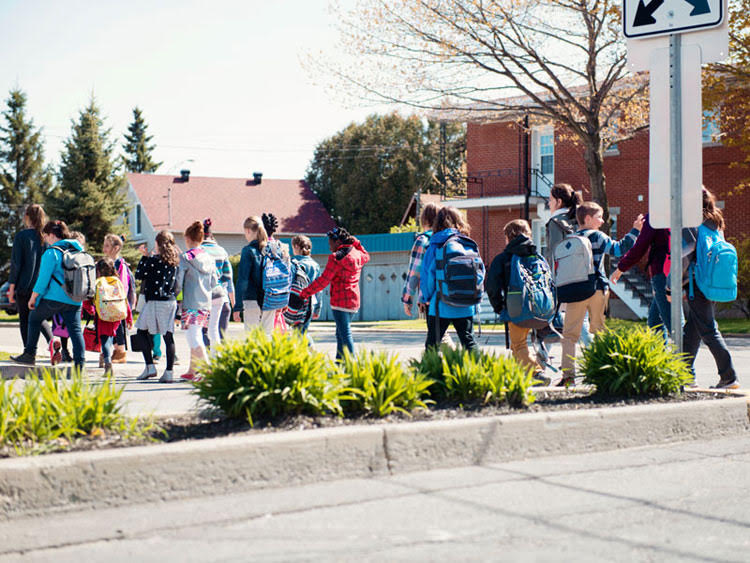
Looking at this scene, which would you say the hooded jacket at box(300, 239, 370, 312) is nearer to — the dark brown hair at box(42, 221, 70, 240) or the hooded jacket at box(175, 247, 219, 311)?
the hooded jacket at box(175, 247, 219, 311)

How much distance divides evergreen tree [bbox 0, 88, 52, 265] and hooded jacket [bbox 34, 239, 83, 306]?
45.2m

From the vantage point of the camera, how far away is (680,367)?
6.89 meters

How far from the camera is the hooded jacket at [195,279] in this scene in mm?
9945

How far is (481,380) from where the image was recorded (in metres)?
6.20

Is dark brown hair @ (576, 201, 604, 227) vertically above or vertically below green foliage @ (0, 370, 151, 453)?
above

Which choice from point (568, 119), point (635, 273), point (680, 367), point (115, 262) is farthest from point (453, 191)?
point (680, 367)

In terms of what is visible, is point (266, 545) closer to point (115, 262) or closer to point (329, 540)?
point (329, 540)

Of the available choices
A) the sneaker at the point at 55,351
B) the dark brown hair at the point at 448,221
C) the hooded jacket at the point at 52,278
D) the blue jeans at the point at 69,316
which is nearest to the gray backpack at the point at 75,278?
the hooded jacket at the point at 52,278

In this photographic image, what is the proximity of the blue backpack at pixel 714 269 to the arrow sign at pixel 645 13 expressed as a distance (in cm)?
197

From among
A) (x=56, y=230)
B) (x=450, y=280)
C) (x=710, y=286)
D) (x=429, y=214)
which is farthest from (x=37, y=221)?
(x=710, y=286)

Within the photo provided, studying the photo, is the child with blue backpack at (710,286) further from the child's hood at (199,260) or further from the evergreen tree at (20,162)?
the evergreen tree at (20,162)

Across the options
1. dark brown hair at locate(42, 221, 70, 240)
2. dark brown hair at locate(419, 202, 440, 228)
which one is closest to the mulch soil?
dark brown hair at locate(419, 202, 440, 228)

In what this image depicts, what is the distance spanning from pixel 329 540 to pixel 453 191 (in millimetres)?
58023

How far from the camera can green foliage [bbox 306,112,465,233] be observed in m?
58.7
